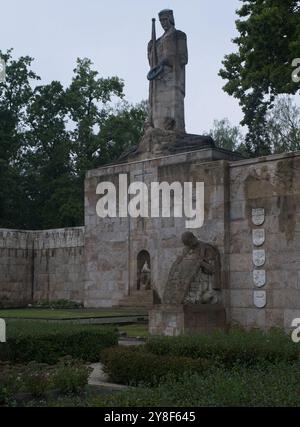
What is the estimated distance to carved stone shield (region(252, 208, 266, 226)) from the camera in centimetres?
1525

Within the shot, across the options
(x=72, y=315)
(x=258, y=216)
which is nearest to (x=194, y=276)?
(x=258, y=216)

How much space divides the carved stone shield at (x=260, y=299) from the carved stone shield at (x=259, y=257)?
2.06 feet

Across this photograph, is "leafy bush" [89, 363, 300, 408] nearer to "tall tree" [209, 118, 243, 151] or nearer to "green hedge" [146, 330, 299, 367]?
"green hedge" [146, 330, 299, 367]

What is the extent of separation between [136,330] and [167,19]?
36.0ft

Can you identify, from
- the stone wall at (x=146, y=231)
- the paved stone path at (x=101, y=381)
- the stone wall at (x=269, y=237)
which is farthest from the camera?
the stone wall at (x=146, y=231)

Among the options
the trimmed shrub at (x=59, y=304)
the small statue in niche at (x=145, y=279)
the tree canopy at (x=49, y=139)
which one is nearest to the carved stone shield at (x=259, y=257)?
the small statue in niche at (x=145, y=279)

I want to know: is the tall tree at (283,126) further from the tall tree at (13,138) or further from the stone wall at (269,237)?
the stone wall at (269,237)

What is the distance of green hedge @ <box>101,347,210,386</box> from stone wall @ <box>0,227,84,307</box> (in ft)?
48.2

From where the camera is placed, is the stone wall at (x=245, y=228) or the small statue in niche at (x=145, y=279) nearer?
the stone wall at (x=245, y=228)

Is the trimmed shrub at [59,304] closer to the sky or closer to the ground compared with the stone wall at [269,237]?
closer to the ground

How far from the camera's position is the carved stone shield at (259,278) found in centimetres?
1508

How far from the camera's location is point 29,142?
3619 centimetres

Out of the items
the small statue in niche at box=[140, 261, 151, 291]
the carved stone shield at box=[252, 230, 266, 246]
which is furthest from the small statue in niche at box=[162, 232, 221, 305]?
the small statue in niche at box=[140, 261, 151, 291]
